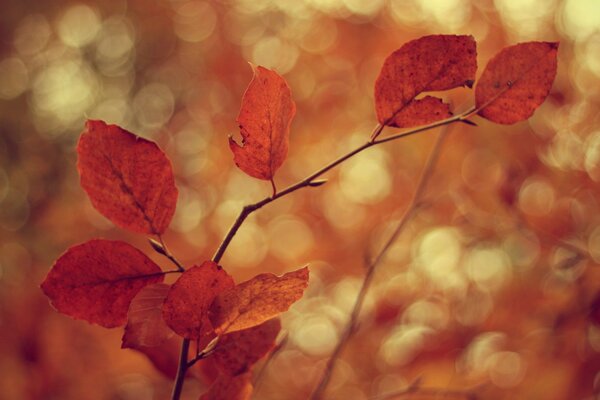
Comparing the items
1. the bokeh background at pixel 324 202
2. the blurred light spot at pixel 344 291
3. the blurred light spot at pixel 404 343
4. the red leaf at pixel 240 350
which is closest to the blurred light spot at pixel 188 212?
the bokeh background at pixel 324 202

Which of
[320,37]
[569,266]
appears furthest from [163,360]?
[320,37]

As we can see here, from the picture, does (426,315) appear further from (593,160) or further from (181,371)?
(181,371)

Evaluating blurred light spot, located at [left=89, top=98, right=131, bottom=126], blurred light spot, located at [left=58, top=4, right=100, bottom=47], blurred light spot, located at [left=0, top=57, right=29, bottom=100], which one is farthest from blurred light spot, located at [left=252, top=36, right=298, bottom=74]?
blurred light spot, located at [left=0, top=57, right=29, bottom=100]

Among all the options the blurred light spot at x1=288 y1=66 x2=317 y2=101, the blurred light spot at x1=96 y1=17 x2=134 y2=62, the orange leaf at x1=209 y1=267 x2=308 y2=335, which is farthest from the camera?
the blurred light spot at x1=96 y1=17 x2=134 y2=62

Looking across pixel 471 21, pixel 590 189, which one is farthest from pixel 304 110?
pixel 590 189

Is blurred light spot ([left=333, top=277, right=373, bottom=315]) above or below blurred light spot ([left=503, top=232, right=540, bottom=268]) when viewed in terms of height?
above

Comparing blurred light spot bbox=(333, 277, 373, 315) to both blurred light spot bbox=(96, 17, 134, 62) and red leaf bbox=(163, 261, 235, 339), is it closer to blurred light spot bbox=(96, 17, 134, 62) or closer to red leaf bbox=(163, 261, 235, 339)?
red leaf bbox=(163, 261, 235, 339)
